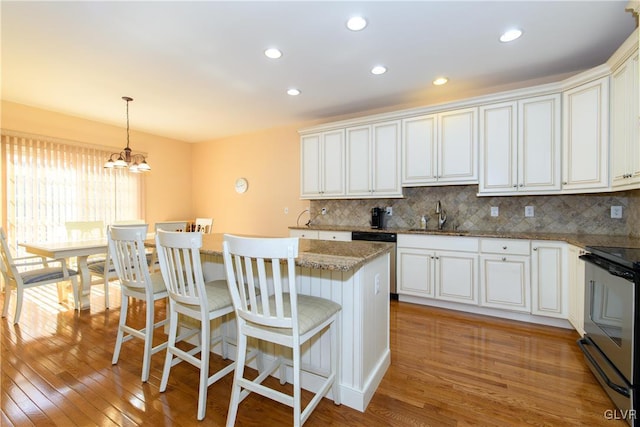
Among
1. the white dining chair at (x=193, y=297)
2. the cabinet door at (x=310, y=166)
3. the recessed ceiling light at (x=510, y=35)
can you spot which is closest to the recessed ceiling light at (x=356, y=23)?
the recessed ceiling light at (x=510, y=35)

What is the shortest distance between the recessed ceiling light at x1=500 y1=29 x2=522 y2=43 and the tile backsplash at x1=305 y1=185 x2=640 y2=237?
1640mm

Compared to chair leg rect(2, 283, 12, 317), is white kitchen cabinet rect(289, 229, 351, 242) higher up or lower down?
higher up

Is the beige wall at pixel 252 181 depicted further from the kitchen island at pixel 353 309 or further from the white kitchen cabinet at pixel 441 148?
the kitchen island at pixel 353 309

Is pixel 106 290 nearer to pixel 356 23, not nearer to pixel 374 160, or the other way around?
pixel 374 160

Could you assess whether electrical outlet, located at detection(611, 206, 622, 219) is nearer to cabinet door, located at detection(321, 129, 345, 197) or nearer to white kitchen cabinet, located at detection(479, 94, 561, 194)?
white kitchen cabinet, located at detection(479, 94, 561, 194)

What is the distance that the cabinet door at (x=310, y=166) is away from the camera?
170 inches

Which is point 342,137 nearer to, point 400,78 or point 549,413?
point 400,78

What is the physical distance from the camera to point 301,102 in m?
3.86

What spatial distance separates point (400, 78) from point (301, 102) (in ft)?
4.46

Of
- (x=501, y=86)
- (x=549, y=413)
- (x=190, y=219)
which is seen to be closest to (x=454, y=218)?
(x=501, y=86)

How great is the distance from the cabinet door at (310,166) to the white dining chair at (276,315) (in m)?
2.85

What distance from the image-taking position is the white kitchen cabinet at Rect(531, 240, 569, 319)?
266 centimetres

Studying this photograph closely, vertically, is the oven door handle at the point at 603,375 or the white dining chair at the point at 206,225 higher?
the white dining chair at the point at 206,225

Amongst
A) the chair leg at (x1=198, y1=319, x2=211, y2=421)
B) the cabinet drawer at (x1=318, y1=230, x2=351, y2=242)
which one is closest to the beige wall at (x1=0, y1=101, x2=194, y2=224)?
the cabinet drawer at (x1=318, y1=230, x2=351, y2=242)
